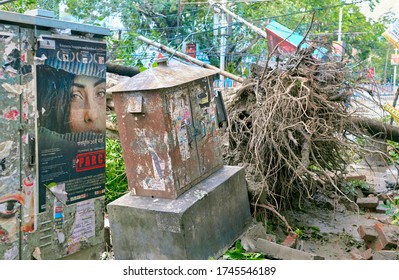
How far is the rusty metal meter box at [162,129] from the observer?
4383 millimetres

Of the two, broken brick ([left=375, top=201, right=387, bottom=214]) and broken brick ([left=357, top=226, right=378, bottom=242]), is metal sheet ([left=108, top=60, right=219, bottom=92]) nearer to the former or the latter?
broken brick ([left=357, top=226, right=378, bottom=242])

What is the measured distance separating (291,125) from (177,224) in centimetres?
219

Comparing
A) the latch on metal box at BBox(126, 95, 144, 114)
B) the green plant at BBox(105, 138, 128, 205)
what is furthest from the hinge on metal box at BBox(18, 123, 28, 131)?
the green plant at BBox(105, 138, 128, 205)

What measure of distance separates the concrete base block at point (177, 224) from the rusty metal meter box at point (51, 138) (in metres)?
0.47

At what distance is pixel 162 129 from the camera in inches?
172

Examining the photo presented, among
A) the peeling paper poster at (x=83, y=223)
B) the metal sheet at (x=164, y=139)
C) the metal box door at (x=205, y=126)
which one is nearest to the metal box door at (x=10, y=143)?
the peeling paper poster at (x=83, y=223)

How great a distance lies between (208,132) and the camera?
5.15 meters

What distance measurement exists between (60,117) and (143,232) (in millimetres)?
1534

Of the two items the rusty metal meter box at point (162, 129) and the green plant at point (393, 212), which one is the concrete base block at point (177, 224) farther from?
the green plant at point (393, 212)

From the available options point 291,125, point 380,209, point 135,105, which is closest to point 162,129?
point 135,105

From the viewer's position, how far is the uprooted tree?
573 cm

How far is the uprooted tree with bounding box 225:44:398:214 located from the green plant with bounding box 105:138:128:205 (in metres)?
1.83

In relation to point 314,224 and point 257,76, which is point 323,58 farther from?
point 314,224

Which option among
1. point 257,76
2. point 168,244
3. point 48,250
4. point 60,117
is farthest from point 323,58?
point 48,250
